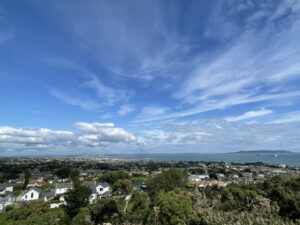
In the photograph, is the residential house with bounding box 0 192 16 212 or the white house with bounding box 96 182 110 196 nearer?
the residential house with bounding box 0 192 16 212

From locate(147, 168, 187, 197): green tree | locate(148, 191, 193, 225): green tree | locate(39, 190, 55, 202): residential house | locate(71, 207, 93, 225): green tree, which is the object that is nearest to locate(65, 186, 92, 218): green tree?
locate(71, 207, 93, 225): green tree

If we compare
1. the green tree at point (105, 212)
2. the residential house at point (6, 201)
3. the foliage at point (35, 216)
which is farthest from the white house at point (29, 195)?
the green tree at point (105, 212)

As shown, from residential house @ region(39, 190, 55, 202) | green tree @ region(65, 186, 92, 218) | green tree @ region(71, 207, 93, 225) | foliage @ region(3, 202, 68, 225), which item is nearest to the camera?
foliage @ region(3, 202, 68, 225)

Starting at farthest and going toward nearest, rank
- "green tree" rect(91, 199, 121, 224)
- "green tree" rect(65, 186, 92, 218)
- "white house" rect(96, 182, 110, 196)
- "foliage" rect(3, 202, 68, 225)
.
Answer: "white house" rect(96, 182, 110, 196) < "green tree" rect(65, 186, 92, 218) < "green tree" rect(91, 199, 121, 224) < "foliage" rect(3, 202, 68, 225)

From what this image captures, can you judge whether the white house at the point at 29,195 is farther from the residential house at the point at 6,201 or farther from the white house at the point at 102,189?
the white house at the point at 102,189

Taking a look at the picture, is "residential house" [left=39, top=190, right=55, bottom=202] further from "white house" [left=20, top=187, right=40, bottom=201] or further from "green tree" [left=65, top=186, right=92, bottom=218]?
"green tree" [left=65, top=186, right=92, bottom=218]

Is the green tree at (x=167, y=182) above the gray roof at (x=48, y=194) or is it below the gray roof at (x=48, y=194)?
above

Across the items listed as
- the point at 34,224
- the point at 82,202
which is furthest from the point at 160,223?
the point at 82,202

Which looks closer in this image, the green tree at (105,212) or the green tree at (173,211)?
the green tree at (173,211)

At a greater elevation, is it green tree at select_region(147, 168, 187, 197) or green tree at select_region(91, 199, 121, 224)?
green tree at select_region(147, 168, 187, 197)

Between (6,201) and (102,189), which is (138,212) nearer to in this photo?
(102,189)

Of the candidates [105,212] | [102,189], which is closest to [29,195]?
[102,189]
